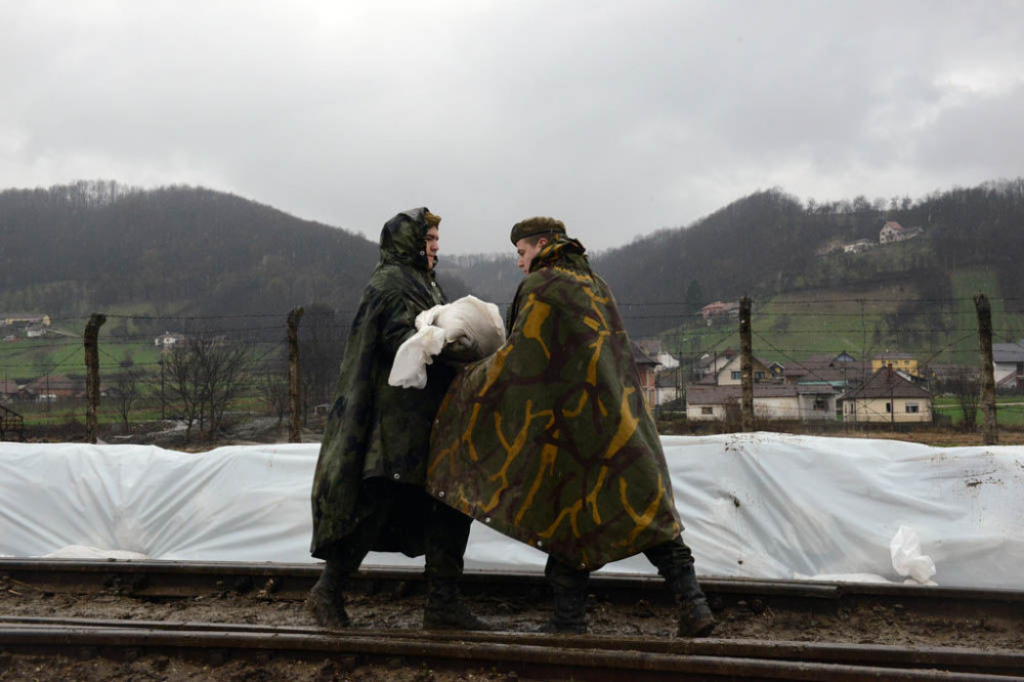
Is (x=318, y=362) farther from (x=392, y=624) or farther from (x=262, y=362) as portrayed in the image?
(x=392, y=624)

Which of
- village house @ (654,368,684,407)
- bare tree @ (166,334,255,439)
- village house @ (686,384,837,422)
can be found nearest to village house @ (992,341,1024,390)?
village house @ (686,384,837,422)

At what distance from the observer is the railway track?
3.07 meters

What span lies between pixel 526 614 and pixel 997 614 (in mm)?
2380

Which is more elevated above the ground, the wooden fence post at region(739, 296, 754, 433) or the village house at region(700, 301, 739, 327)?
the village house at region(700, 301, 739, 327)

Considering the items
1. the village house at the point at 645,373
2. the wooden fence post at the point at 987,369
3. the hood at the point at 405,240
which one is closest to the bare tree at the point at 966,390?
the village house at the point at 645,373

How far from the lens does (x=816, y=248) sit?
228 ft

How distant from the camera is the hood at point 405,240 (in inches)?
162

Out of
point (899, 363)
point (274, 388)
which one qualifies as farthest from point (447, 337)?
point (899, 363)

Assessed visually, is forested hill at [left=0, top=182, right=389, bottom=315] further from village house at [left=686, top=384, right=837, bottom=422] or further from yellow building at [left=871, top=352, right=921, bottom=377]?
yellow building at [left=871, top=352, right=921, bottom=377]

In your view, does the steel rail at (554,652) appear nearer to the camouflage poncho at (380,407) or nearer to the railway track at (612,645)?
the railway track at (612,645)

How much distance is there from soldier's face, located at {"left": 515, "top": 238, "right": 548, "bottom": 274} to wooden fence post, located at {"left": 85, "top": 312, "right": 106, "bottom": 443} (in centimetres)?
880

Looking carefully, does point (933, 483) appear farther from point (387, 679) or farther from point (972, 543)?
point (387, 679)

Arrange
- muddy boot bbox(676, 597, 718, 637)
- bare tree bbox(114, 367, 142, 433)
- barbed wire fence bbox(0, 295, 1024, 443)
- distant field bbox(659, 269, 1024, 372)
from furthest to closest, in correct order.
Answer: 1. bare tree bbox(114, 367, 142, 433)
2. barbed wire fence bbox(0, 295, 1024, 443)
3. distant field bbox(659, 269, 1024, 372)
4. muddy boot bbox(676, 597, 718, 637)

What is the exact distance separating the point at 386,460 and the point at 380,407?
0.27m
